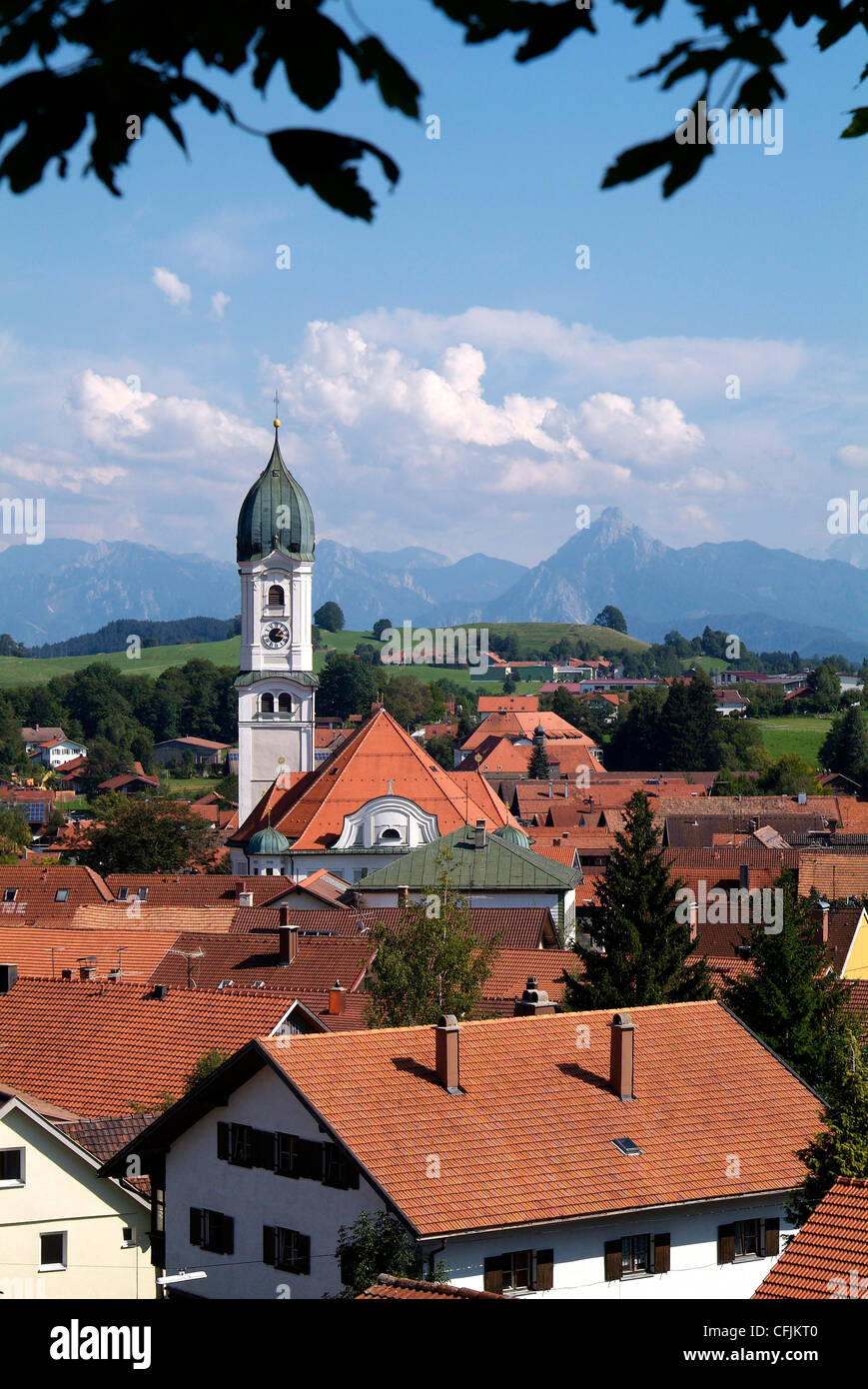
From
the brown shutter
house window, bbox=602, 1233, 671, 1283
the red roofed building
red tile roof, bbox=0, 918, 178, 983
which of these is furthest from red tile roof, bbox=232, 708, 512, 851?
the brown shutter

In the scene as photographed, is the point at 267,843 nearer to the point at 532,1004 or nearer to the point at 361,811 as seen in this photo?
the point at 361,811

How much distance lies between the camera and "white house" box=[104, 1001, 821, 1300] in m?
18.6

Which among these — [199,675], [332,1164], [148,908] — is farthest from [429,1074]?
[199,675]

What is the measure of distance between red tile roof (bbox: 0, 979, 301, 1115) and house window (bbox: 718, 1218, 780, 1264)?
6787mm

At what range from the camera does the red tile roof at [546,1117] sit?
18.7 metres

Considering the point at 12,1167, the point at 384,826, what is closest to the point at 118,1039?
the point at 12,1167

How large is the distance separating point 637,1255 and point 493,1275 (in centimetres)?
217

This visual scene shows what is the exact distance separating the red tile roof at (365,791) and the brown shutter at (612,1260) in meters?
48.8

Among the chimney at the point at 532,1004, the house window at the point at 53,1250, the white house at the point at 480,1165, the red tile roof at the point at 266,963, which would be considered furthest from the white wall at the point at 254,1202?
the red tile roof at the point at 266,963

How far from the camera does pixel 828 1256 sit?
13.6 m

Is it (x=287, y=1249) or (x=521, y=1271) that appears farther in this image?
(x=287, y=1249)

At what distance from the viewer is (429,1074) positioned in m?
20.6
